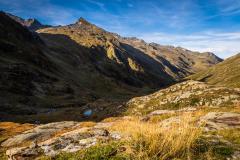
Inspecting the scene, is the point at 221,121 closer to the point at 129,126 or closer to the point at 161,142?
the point at 129,126

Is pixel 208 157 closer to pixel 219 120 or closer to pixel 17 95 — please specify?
pixel 219 120

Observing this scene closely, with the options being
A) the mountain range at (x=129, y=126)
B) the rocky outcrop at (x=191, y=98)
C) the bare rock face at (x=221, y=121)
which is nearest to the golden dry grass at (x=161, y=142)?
the mountain range at (x=129, y=126)

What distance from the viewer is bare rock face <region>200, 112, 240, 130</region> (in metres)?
18.9

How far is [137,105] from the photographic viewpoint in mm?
69250

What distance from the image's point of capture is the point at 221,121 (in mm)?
20422

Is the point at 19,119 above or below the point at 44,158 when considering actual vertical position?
below

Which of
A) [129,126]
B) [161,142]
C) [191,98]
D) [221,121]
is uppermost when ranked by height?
[129,126]

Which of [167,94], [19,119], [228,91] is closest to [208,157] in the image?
[228,91]

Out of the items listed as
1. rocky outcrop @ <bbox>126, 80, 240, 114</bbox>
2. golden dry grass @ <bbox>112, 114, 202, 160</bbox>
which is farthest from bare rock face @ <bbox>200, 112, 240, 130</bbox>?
rocky outcrop @ <bbox>126, 80, 240, 114</bbox>

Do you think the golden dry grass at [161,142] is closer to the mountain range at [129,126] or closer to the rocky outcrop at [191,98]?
the mountain range at [129,126]

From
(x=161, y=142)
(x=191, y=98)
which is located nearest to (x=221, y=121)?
(x=161, y=142)

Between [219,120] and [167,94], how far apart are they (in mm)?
42741

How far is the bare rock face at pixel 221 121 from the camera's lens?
18.9 m

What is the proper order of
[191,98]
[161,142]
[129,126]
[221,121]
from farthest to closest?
1. [191,98]
2. [221,121]
3. [129,126]
4. [161,142]
